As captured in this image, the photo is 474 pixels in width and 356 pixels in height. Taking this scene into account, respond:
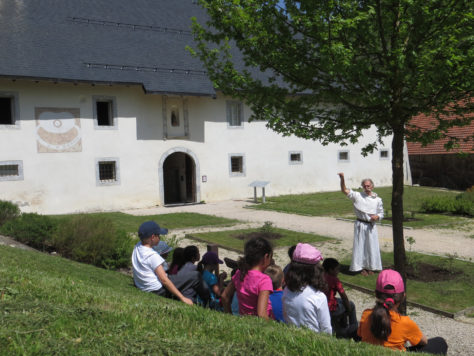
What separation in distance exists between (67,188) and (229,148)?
7.98 meters

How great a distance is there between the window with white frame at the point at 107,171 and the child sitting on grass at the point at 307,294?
18.1 meters

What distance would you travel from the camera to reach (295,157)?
26.4 m

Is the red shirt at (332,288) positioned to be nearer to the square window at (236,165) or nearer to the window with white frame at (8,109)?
the window with white frame at (8,109)

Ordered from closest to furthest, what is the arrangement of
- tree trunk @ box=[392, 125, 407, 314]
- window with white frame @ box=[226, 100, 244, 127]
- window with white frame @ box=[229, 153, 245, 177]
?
tree trunk @ box=[392, 125, 407, 314] < window with white frame @ box=[226, 100, 244, 127] < window with white frame @ box=[229, 153, 245, 177]

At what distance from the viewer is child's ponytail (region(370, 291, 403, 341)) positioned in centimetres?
384

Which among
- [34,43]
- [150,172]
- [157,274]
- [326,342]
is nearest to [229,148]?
[150,172]

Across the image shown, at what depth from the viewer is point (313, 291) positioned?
4.20m

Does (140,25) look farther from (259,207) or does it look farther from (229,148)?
(259,207)

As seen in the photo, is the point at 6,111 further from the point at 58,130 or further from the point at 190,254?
the point at 190,254

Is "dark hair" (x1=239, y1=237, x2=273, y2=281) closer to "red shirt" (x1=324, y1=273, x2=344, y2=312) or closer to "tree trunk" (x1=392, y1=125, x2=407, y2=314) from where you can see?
"red shirt" (x1=324, y1=273, x2=344, y2=312)

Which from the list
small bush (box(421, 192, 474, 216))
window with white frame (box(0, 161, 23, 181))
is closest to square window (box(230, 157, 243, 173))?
small bush (box(421, 192, 474, 216))

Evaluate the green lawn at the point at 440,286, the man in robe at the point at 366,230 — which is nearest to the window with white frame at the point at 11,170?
the green lawn at the point at 440,286

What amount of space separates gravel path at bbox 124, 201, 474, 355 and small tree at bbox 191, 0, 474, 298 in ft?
3.38

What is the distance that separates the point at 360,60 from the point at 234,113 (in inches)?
722
